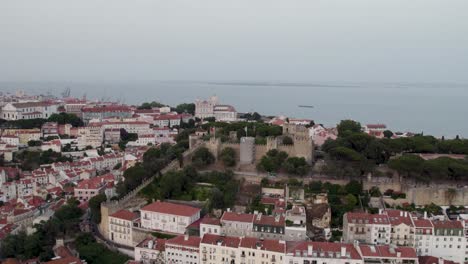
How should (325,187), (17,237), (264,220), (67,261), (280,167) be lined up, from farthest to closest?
1. (280,167)
2. (325,187)
3. (17,237)
4. (264,220)
5. (67,261)

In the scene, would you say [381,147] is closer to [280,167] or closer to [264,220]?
[280,167]

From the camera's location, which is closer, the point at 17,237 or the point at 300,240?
the point at 300,240

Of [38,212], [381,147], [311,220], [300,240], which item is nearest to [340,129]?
[381,147]

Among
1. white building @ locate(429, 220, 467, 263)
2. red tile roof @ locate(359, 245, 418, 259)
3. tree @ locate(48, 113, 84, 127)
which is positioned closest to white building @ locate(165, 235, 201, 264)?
red tile roof @ locate(359, 245, 418, 259)

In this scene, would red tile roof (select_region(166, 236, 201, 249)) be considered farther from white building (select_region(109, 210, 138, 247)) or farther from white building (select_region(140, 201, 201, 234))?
white building (select_region(109, 210, 138, 247))

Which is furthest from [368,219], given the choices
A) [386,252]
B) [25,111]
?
[25,111]

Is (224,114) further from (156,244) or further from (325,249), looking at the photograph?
(325,249)
